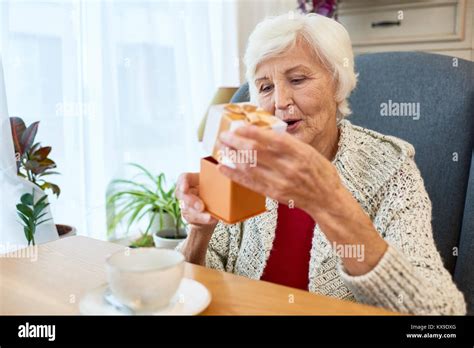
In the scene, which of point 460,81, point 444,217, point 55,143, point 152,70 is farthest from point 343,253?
point 152,70

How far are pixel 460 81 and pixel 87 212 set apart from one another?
132cm

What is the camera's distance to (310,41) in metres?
1.09

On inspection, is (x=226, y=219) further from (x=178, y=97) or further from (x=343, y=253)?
(x=178, y=97)

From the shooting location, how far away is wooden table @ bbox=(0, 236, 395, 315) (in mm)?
671

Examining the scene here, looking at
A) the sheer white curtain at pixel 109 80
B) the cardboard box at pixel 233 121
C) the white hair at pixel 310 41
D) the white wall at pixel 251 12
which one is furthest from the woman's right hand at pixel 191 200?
the white wall at pixel 251 12

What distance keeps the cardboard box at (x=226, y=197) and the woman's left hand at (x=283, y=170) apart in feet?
0.06

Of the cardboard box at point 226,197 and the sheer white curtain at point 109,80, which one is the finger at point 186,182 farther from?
the sheer white curtain at point 109,80

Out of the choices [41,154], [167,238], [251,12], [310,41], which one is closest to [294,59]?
[310,41]

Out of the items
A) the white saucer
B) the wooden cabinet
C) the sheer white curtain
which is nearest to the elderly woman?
the white saucer

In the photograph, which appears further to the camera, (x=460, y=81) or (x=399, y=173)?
(x=460, y=81)

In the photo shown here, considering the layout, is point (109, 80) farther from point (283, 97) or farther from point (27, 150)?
point (283, 97)

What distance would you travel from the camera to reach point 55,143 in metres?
1.74

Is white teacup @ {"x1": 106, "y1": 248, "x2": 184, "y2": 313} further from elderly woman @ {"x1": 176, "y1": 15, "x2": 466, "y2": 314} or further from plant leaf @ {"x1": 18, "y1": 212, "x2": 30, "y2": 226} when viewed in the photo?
plant leaf @ {"x1": 18, "y1": 212, "x2": 30, "y2": 226}
